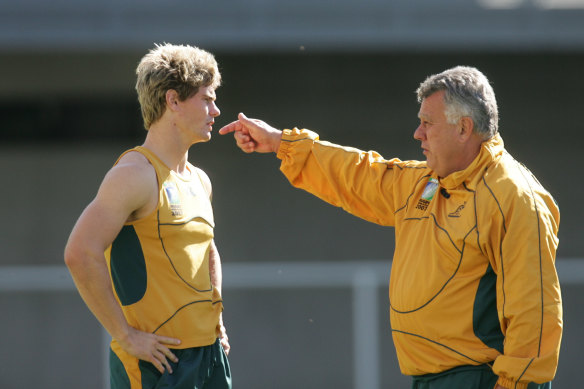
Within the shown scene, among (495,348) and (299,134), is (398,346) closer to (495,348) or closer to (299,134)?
(495,348)

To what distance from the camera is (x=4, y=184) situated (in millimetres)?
7129

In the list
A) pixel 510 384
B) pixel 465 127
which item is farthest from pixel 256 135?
pixel 510 384

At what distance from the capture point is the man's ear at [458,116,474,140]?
8.90 ft

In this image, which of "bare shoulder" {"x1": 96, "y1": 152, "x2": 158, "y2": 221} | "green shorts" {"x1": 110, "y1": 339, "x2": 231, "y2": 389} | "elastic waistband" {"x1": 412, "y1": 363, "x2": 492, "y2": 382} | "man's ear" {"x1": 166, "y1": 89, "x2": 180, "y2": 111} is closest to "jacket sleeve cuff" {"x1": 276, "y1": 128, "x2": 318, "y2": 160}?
"man's ear" {"x1": 166, "y1": 89, "x2": 180, "y2": 111}

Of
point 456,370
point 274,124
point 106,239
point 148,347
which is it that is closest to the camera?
point 106,239

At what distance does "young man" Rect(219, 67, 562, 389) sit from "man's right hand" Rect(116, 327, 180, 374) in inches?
32.9

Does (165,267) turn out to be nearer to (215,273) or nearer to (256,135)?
(215,273)

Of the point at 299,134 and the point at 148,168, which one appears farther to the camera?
the point at 299,134

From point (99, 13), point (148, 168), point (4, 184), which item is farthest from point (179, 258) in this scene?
point (4, 184)

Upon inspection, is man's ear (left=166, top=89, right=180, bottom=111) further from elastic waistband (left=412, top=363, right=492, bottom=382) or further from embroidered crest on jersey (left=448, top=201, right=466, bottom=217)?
elastic waistband (left=412, top=363, right=492, bottom=382)

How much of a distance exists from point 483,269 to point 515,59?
4.66 metres

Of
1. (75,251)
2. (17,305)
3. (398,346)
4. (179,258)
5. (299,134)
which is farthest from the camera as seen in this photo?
(17,305)

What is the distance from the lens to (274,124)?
7.03 m

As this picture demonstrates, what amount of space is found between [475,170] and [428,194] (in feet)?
0.70
